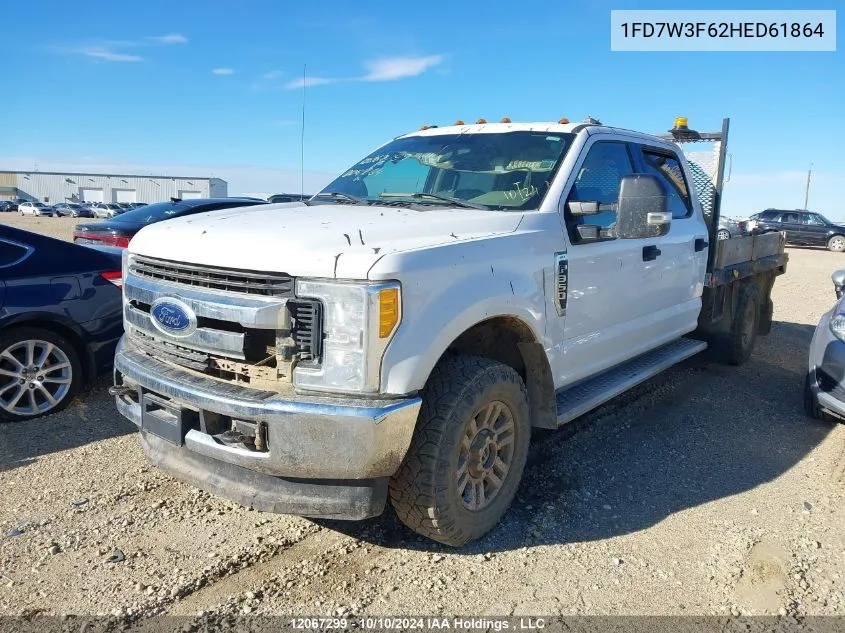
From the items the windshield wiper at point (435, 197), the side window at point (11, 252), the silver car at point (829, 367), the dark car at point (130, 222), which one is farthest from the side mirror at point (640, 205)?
the dark car at point (130, 222)

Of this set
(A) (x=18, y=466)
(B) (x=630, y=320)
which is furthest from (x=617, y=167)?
(A) (x=18, y=466)

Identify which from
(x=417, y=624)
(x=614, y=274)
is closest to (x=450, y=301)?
(x=417, y=624)

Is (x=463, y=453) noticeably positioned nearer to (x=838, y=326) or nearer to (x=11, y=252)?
(x=838, y=326)

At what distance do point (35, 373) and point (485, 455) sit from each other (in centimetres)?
327

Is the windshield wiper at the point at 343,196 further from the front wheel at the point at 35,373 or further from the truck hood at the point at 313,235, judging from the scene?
the front wheel at the point at 35,373

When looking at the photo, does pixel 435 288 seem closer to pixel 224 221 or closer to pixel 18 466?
pixel 224 221

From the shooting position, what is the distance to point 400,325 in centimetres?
258

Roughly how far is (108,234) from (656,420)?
714 centimetres

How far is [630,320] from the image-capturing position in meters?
4.33

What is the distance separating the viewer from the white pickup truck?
258 centimetres

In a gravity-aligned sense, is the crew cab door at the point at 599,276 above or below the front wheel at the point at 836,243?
above

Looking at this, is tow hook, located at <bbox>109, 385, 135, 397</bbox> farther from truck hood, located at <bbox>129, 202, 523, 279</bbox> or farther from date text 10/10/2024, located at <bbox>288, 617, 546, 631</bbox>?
date text 10/10/2024, located at <bbox>288, 617, 546, 631</bbox>

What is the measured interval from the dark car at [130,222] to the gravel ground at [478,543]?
4493mm

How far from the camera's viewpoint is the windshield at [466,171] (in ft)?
12.2
